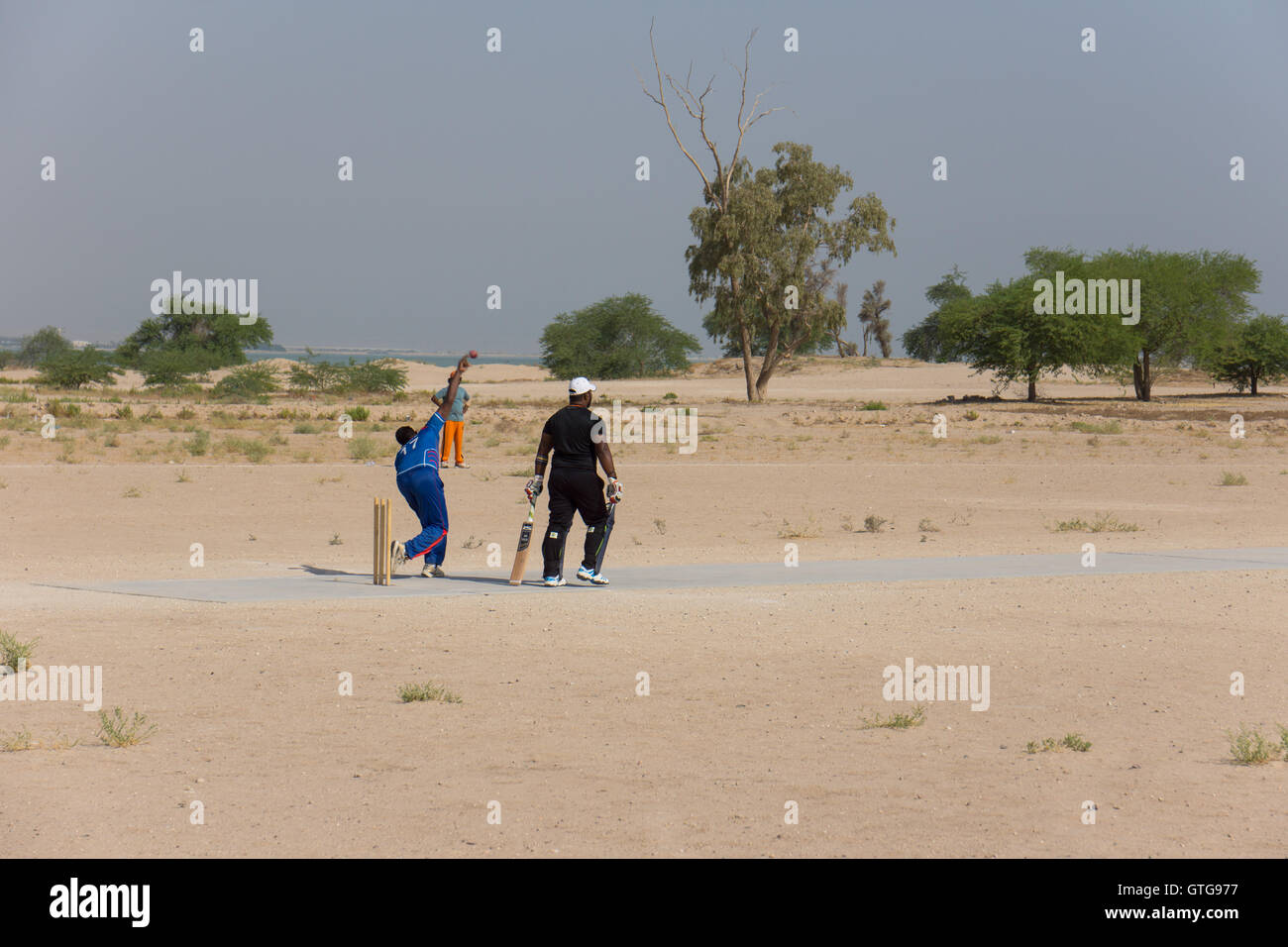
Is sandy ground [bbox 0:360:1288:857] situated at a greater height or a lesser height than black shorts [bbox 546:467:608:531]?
lesser

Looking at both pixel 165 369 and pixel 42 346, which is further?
pixel 42 346

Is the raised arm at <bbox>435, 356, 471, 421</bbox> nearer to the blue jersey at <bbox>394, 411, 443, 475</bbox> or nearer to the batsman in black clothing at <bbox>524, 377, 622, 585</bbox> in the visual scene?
the blue jersey at <bbox>394, 411, 443, 475</bbox>

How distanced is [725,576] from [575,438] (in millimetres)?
2566

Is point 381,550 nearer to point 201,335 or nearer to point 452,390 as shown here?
point 452,390

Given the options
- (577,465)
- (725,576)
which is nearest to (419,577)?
(577,465)

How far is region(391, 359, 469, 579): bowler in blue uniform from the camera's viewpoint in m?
12.6

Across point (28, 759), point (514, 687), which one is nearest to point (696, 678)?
point (514, 687)

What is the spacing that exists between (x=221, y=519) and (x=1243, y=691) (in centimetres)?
1493

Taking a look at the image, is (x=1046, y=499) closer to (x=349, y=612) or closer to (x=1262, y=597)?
(x=1262, y=597)

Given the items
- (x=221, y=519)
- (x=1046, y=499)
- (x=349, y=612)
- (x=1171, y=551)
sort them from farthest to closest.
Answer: (x=1046, y=499)
(x=221, y=519)
(x=1171, y=551)
(x=349, y=612)

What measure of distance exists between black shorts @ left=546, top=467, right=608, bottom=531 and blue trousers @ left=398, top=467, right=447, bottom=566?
114cm

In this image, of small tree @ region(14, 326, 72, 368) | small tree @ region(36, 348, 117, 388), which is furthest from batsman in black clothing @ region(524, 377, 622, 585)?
small tree @ region(14, 326, 72, 368)

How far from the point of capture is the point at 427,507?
12.7 m
